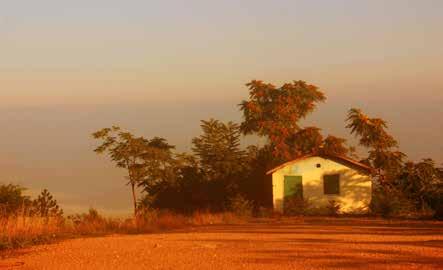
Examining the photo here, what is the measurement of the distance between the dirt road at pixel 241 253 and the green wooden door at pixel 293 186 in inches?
712

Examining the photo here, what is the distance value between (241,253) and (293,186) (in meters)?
23.1

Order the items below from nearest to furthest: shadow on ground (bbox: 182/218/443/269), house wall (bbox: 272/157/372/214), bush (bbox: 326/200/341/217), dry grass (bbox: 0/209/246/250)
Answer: shadow on ground (bbox: 182/218/443/269) < dry grass (bbox: 0/209/246/250) < bush (bbox: 326/200/341/217) < house wall (bbox: 272/157/372/214)

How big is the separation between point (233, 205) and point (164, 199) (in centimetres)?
688

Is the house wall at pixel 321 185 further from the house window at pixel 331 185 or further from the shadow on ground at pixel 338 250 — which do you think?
the shadow on ground at pixel 338 250

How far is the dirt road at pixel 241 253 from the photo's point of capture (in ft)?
45.2

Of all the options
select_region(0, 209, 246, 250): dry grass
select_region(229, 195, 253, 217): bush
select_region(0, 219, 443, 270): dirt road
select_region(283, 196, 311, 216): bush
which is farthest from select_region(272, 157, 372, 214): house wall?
select_region(0, 219, 443, 270): dirt road

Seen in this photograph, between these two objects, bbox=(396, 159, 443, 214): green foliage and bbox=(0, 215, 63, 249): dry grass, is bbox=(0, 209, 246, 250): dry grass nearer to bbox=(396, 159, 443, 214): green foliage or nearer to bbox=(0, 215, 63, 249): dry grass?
bbox=(0, 215, 63, 249): dry grass

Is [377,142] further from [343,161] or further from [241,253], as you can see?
[241,253]

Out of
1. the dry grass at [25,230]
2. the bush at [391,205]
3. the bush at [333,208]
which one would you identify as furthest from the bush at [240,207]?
the dry grass at [25,230]

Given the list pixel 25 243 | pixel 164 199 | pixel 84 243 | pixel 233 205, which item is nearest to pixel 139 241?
pixel 84 243

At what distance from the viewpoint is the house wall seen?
3834cm

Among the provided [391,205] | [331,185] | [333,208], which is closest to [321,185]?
[331,185]

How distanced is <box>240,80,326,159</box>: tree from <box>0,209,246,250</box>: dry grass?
44.2ft

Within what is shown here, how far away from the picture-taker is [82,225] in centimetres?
2569
